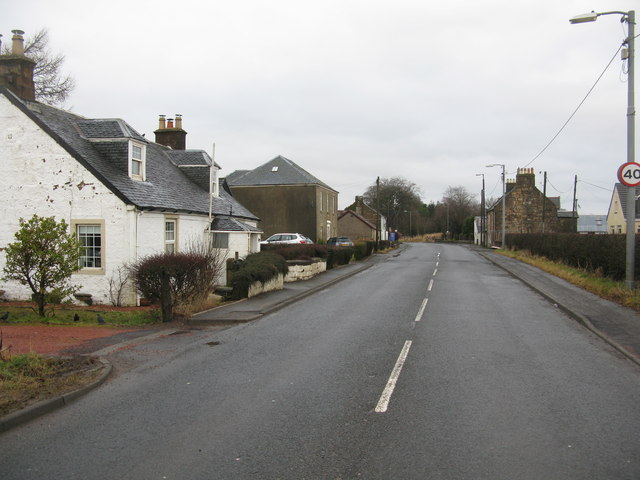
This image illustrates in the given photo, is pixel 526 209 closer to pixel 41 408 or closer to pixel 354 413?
pixel 354 413

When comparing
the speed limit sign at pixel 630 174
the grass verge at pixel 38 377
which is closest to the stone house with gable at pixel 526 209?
the speed limit sign at pixel 630 174

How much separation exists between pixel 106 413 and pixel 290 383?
2.34 metres

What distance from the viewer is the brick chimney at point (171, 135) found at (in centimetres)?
2784

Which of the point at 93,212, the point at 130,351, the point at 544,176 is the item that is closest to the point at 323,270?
the point at 93,212

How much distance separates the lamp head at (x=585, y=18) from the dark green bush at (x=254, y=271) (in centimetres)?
1160

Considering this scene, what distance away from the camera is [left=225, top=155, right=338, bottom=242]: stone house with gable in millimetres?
45500

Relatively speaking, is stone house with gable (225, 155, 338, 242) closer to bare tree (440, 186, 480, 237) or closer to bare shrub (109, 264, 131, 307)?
bare shrub (109, 264, 131, 307)

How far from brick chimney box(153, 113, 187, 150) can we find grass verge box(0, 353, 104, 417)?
70.6 ft

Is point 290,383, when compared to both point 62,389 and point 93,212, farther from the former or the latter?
point 93,212

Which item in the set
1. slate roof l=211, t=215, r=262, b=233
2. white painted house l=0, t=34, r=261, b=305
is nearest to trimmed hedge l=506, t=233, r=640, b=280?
slate roof l=211, t=215, r=262, b=233

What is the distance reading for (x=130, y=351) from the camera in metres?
9.12

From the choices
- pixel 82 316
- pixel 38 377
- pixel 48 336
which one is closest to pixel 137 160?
pixel 82 316

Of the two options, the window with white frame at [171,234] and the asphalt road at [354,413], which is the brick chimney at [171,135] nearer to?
the window with white frame at [171,234]

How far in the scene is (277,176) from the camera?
46562 millimetres
